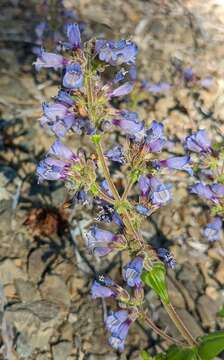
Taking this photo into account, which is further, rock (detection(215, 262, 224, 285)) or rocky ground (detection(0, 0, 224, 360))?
rock (detection(215, 262, 224, 285))

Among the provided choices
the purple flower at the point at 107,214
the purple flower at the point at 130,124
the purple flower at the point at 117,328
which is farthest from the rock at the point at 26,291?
the purple flower at the point at 130,124

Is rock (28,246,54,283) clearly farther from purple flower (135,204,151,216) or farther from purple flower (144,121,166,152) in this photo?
purple flower (144,121,166,152)

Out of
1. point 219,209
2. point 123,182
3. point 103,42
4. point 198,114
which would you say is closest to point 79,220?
point 123,182

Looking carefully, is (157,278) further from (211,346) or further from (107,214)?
(211,346)

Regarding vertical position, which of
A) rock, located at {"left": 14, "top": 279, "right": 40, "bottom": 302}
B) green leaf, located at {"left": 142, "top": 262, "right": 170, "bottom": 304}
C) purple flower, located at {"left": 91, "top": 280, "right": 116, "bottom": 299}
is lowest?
rock, located at {"left": 14, "top": 279, "right": 40, "bottom": 302}

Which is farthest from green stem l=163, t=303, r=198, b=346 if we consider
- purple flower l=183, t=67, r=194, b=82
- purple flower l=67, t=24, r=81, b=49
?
purple flower l=183, t=67, r=194, b=82

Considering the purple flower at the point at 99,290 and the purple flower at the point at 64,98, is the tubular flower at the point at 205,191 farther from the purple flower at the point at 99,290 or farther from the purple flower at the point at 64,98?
the purple flower at the point at 64,98

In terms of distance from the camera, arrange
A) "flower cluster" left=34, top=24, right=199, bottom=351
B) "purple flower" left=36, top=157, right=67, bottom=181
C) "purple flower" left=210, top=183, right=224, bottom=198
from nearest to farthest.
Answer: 1. "flower cluster" left=34, top=24, right=199, bottom=351
2. "purple flower" left=36, top=157, right=67, bottom=181
3. "purple flower" left=210, top=183, right=224, bottom=198
